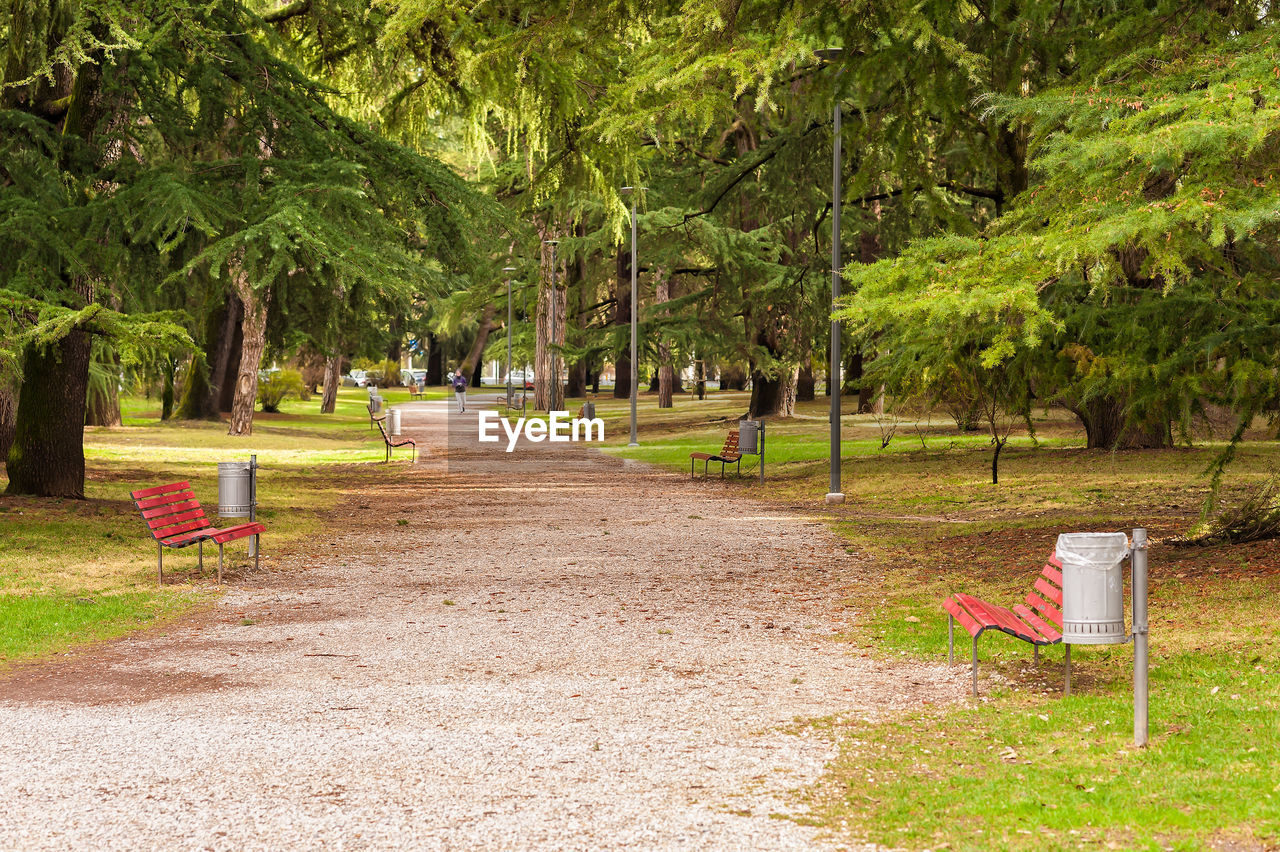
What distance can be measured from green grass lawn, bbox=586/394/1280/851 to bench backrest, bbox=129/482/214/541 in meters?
6.49

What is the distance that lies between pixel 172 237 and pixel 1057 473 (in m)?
13.8

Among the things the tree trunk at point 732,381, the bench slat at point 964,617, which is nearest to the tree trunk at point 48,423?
the bench slat at point 964,617

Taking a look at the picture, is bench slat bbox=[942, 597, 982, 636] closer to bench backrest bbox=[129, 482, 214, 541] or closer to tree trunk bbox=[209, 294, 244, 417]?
bench backrest bbox=[129, 482, 214, 541]

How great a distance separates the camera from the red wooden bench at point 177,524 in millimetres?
12500

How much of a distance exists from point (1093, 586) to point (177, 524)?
9347mm

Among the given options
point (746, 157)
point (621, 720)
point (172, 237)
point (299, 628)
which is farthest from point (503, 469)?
point (621, 720)

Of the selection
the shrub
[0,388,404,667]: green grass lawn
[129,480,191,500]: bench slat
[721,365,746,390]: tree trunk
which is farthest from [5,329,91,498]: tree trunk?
[721,365,746,390]: tree trunk

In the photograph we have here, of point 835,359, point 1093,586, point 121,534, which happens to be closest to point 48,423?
point 121,534

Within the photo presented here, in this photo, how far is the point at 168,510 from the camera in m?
13.0

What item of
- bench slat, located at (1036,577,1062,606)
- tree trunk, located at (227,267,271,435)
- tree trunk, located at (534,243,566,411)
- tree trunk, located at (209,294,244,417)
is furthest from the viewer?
tree trunk, located at (534,243,566,411)

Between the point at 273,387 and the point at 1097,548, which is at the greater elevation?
the point at 273,387

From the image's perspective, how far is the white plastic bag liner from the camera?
675 cm

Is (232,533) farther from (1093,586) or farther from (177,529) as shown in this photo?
(1093,586)

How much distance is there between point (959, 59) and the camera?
32.0 feet
